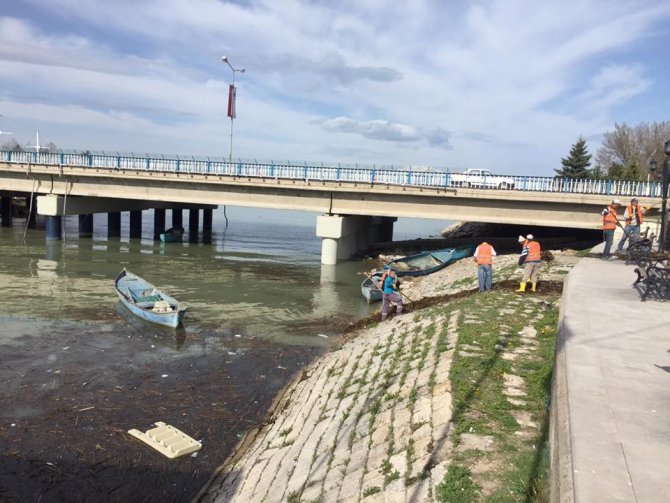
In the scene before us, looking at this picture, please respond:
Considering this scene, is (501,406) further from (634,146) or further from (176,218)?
(634,146)

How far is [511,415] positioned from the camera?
22.6 feet

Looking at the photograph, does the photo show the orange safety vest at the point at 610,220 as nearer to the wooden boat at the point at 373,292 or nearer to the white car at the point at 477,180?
the wooden boat at the point at 373,292

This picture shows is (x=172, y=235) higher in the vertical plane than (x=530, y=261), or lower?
lower

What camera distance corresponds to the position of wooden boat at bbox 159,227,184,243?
139 ft

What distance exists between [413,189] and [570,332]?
22.7m

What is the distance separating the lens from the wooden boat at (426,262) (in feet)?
91.2

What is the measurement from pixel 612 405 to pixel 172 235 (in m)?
41.0

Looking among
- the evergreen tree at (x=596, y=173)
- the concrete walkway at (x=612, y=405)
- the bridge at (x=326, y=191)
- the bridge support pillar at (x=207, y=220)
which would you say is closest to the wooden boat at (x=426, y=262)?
the bridge at (x=326, y=191)

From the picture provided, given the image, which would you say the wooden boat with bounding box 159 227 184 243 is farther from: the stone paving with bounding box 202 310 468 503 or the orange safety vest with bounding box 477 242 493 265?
the stone paving with bounding box 202 310 468 503

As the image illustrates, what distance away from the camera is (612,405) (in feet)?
18.3

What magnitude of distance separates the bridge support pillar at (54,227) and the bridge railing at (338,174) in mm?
4099

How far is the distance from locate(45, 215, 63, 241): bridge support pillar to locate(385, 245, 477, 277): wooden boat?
25.2 metres

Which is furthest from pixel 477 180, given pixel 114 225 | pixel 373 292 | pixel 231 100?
pixel 114 225

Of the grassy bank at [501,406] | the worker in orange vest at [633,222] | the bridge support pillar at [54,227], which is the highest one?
the worker in orange vest at [633,222]
